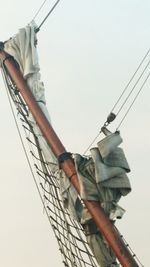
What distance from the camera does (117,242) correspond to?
8.72 metres

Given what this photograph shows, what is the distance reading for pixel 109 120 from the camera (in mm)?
9680

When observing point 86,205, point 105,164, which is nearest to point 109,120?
point 105,164

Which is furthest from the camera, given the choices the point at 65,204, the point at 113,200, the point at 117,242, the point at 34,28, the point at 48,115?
the point at 34,28

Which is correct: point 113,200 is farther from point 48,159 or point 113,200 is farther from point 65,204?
point 48,159

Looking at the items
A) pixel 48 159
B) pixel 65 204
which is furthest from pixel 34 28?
pixel 65 204

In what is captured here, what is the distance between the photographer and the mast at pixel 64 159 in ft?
28.2

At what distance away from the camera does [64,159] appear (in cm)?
976

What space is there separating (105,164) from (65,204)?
1.33 m

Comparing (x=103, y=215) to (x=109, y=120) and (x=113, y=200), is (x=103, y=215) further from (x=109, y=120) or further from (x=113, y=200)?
→ (x=109, y=120)

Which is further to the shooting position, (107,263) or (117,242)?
(107,263)

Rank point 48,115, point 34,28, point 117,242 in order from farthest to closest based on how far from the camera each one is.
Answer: point 34,28 < point 48,115 < point 117,242

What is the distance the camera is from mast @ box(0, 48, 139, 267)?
28.2 ft

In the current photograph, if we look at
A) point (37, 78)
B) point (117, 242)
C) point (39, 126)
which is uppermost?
point (37, 78)

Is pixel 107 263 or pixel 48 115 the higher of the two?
pixel 48 115
